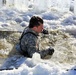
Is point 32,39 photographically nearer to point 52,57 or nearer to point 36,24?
point 36,24

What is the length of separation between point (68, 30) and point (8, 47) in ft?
8.96

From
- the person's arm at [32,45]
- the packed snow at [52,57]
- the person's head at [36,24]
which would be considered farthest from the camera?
the person's head at [36,24]

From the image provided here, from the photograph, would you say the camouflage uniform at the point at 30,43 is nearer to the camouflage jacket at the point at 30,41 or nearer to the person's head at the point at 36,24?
the camouflage jacket at the point at 30,41

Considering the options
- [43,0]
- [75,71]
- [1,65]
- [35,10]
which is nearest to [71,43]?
[1,65]

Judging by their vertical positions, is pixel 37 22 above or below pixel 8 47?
above

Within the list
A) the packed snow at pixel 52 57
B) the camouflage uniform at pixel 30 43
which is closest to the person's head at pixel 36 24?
the camouflage uniform at pixel 30 43

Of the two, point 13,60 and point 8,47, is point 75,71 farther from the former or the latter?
point 8,47

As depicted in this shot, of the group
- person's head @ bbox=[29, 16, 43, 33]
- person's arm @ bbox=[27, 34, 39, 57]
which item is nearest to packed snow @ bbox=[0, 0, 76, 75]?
person's arm @ bbox=[27, 34, 39, 57]

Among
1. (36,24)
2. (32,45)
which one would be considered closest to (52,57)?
(32,45)

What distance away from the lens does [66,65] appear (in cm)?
555

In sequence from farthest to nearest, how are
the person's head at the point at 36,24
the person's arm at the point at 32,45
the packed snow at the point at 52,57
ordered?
the person's head at the point at 36,24
the person's arm at the point at 32,45
the packed snow at the point at 52,57

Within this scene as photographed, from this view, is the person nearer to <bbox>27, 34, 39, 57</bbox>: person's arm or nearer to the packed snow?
<bbox>27, 34, 39, 57</bbox>: person's arm

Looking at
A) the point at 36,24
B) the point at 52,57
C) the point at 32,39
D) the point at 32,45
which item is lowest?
the point at 52,57

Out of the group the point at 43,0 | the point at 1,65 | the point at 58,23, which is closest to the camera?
the point at 1,65
